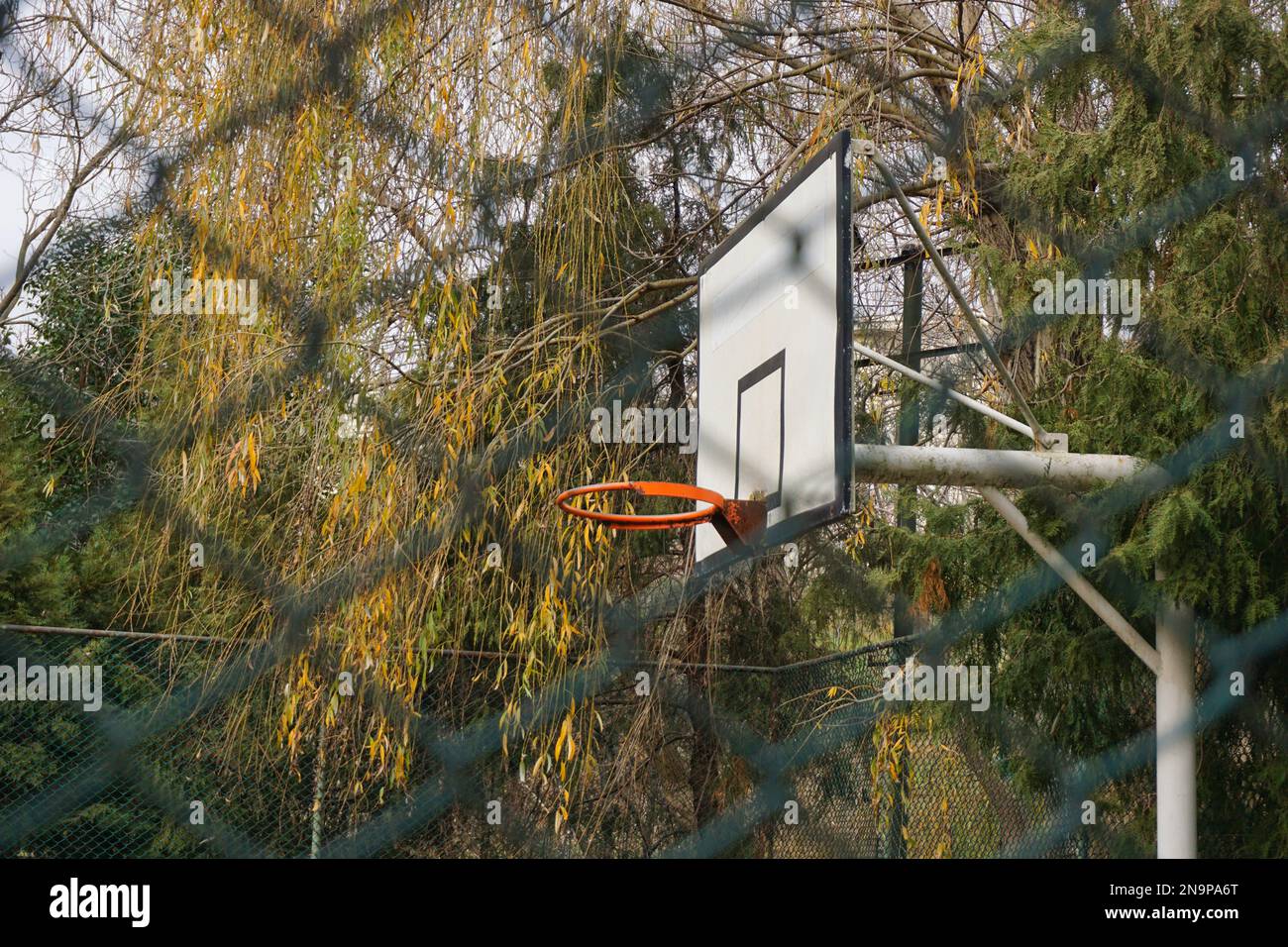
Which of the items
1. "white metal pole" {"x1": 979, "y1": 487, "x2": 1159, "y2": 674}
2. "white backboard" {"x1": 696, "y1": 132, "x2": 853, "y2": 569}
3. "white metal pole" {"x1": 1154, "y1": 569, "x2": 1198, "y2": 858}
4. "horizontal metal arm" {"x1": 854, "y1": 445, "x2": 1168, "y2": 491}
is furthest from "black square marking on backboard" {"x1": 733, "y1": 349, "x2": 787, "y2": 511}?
"white metal pole" {"x1": 1154, "y1": 569, "x2": 1198, "y2": 858}

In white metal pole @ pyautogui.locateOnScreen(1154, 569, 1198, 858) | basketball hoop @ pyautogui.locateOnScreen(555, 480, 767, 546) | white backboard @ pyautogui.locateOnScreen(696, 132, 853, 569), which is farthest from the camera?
white metal pole @ pyautogui.locateOnScreen(1154, 569, 1198, 858)

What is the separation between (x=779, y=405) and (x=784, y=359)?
70mm

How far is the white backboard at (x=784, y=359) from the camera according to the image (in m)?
1.61

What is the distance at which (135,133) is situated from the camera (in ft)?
7.88

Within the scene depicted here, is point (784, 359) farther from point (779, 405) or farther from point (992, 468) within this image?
point (992, 468)

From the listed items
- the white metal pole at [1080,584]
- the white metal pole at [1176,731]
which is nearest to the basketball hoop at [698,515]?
the white metal pole at [1080,584]

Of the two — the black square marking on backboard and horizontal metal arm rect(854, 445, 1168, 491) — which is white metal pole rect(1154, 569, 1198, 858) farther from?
the black square marking on backboard

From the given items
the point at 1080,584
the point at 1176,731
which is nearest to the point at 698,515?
the point at 1080,584

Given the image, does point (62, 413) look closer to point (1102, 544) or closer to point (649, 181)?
point (649, 181)

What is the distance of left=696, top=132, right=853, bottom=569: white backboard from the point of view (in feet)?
5.28

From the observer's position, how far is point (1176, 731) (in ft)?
7.24

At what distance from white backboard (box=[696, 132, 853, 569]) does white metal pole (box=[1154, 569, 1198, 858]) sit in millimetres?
844

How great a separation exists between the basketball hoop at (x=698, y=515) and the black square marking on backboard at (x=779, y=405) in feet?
0.14

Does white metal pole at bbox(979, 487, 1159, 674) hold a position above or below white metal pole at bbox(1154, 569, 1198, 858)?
above
